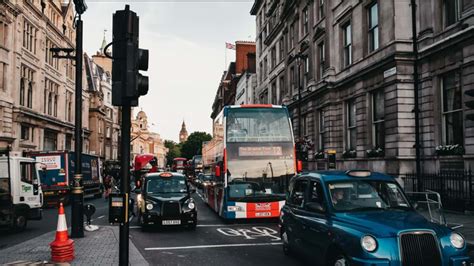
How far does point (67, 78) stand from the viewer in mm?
45438

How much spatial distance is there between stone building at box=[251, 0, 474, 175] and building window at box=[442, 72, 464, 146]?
0.13 ft

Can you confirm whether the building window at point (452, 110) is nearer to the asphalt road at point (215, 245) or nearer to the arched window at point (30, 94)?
the asphalt road at point (215, 245)

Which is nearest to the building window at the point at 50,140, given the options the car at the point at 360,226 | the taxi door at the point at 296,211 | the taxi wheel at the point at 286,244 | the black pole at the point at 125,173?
the taxi wheel at the point at 286,244

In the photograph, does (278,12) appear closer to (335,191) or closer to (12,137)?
(12,137)

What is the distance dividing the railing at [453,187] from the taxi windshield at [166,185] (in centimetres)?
818

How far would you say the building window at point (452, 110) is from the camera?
1664cm

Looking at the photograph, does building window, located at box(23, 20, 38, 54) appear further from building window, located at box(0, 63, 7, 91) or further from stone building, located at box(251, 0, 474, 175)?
stone building, located at box(251, 0, 474, 175)

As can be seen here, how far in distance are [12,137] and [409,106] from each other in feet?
91.7

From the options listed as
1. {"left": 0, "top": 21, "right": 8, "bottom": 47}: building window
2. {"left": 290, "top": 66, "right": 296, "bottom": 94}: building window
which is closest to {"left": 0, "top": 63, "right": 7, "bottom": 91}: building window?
{"left": 0, "top": 21, "right": 8, "bottom": 47}: building window

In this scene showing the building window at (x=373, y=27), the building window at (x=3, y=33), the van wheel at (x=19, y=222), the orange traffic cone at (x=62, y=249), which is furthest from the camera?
the building window at (x=3, y=33)

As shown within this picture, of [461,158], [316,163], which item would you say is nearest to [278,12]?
[316,163]

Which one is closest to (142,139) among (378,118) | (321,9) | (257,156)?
(321,9)

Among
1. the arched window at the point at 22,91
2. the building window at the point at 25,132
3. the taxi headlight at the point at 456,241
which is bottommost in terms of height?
the taxi headlight at the point at 456,241

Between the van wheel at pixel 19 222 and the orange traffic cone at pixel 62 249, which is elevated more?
the orange traffic cone at pixel 62 249
